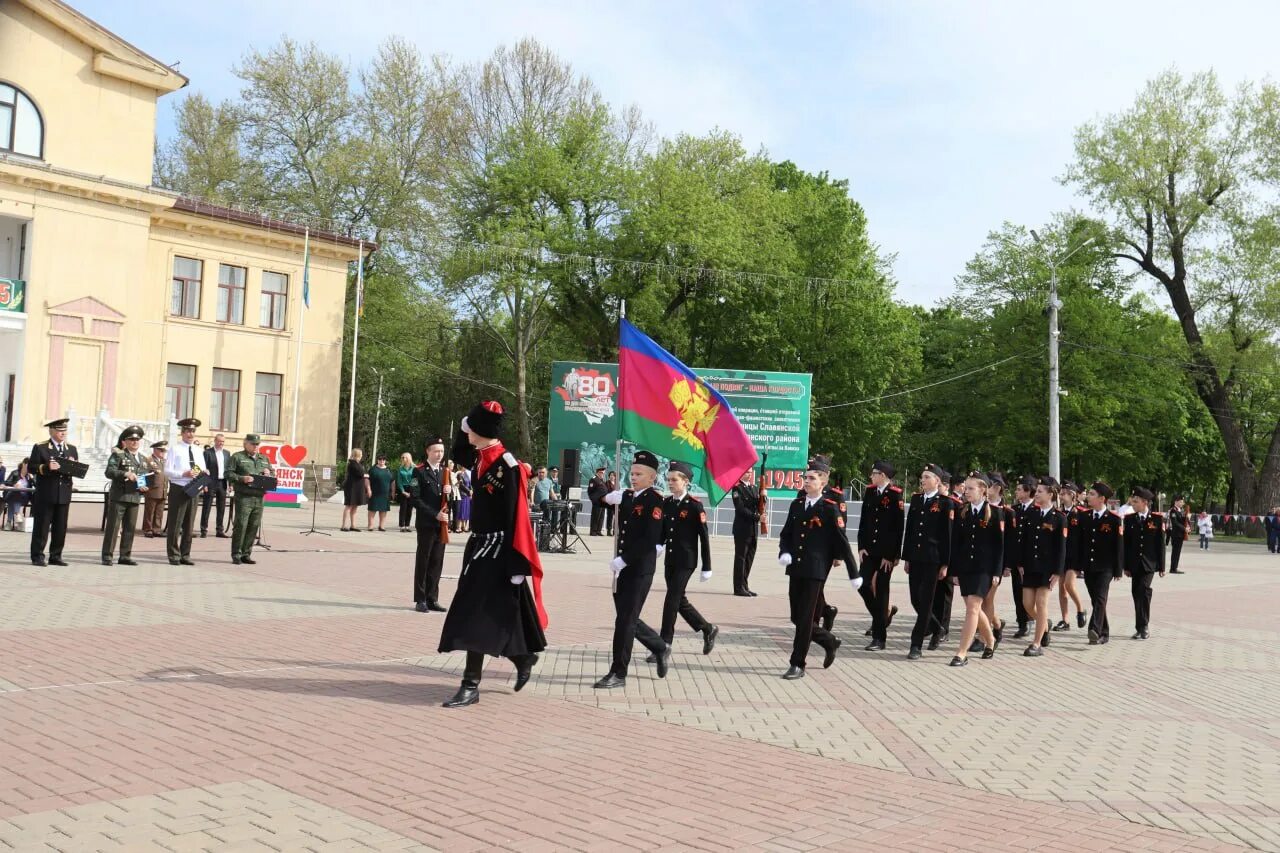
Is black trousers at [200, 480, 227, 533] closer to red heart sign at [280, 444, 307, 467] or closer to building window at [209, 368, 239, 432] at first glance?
red heart sign at [280, 444, 307, 467]

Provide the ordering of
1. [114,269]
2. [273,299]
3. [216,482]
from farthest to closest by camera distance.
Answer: [273,299] → [114,269] → [216,482]

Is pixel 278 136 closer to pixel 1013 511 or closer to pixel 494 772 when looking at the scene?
pixel 1013 511

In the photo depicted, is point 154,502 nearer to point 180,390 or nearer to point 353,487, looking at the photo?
point 353,487

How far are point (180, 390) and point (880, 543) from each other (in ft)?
113

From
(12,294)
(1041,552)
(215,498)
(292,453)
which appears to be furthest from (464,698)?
(12,294)

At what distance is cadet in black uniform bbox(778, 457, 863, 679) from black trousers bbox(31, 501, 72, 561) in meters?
10.4

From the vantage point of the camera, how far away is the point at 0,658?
28.7 ft

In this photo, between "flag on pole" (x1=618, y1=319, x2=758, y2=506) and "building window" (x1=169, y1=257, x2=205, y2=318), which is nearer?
"flag on pole" (x1=618, y1=319, x2=758, y2=506)

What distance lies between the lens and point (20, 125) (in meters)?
35.7

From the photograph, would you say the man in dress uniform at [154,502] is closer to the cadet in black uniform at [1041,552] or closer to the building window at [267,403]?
the cadet in black uniform at [1041,552]

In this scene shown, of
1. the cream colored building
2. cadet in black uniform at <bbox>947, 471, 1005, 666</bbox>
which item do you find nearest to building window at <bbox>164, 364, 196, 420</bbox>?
the cream colored building

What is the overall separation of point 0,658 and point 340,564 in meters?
9.82

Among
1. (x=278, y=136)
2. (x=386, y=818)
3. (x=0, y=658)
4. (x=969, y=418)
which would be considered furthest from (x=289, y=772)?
(x=969, y=418)

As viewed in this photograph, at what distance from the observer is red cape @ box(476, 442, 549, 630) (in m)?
8.17
